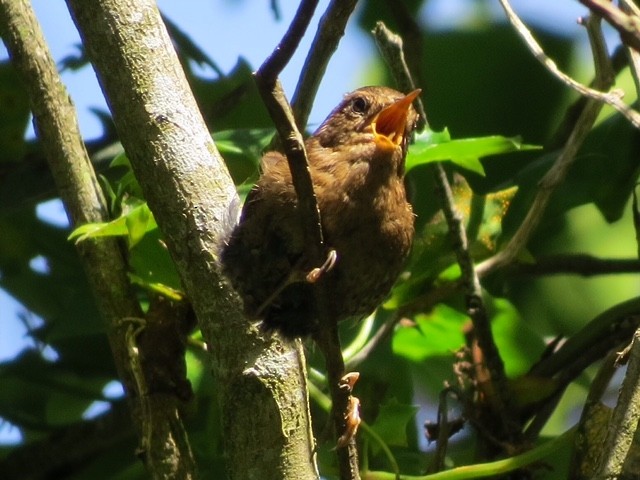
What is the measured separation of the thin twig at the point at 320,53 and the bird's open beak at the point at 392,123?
0.15m

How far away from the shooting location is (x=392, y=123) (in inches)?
86.7

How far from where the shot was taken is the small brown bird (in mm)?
1953

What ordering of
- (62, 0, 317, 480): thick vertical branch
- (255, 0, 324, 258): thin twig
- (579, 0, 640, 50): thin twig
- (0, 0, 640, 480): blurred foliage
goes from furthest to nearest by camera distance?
(0, 0, 640, 480): blurred foliage
(62, 0, 317, 480): thick vertical branch
(255, 0, 324, 258): thin twig
(579, 0, 640, 50): thin twig

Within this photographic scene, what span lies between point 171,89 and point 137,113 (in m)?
0.08

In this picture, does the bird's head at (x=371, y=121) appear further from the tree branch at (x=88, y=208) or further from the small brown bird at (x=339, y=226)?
the tree branch at (x=88, y=208)

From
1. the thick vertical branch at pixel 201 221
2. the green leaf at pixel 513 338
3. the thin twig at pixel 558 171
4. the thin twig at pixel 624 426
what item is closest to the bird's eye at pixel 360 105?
the thick vertical branch at pixel 201 221

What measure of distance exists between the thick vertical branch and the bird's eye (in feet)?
1.15

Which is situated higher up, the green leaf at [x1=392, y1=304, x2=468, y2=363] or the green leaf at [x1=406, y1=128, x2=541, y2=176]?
the green leaf at [x1=406, y1=128, x2=541, y2=176]

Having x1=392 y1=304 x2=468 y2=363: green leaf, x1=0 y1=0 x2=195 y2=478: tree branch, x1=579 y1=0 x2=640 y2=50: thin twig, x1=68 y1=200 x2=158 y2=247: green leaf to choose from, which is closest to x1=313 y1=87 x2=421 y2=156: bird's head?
x1=68 y1=200 x2=158 y2=247: green leaf

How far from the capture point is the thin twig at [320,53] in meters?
1.92

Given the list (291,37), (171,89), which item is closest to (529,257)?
(171,89)

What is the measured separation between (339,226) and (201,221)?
25 centimetres

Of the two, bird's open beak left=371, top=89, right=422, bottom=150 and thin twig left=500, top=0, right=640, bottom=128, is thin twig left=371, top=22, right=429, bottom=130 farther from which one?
thin twig left=500, top=0, right=640, bottom=128

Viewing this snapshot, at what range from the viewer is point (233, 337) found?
6.40 feet
